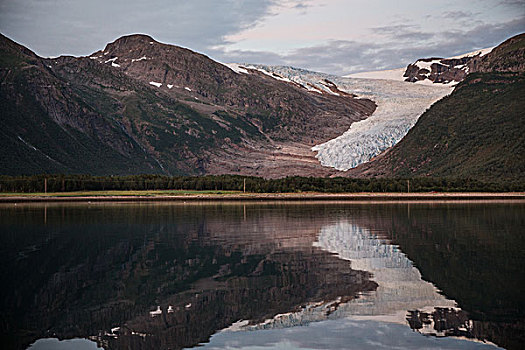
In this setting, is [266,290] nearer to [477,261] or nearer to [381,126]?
[477,261]

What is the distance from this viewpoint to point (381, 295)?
17562mm

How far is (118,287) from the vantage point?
1891 cm

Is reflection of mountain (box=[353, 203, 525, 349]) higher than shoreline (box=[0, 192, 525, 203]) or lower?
higher

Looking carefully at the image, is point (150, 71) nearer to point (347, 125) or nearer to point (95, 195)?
point (347, 125)

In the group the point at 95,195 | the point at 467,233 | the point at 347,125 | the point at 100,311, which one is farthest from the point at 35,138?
the point at 100,311

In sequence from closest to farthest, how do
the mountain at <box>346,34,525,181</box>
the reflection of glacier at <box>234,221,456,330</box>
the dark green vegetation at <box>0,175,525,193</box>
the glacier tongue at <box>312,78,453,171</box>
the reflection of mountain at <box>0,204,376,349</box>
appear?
the reflection of mountain at <box>0,204,376,349</box>
the reflection of glacier at <box>234,221,456,330</box>
the dark green vegetation at <box>0,175,525,193</box>
the mountain at <box>346,34,525,181</box>
the glacier tongue at <box>312,78,453,171</box>

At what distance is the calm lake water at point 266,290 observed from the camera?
13703 mm

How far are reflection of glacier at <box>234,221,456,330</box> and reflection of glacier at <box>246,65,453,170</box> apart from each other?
106 m

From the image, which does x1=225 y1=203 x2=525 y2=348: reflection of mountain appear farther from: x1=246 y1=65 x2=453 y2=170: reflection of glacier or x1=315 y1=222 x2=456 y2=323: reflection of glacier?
x1=246 y1=65 x2=453 y2=170: reflection of glacier

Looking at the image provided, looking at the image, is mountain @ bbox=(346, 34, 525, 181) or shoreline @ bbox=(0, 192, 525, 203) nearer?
shoreline @ bbox=(0, 192, 525, 203)

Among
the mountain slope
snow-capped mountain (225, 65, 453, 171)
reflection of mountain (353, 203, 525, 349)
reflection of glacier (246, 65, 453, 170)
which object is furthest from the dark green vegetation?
reflection of mountain (353, 203, 525, 349)

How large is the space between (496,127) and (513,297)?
9673 cm

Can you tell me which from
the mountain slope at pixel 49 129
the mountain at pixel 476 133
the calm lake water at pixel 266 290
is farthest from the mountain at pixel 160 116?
the calm lake water at pixel 266 290

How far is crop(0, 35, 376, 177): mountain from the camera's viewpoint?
129750 mm
